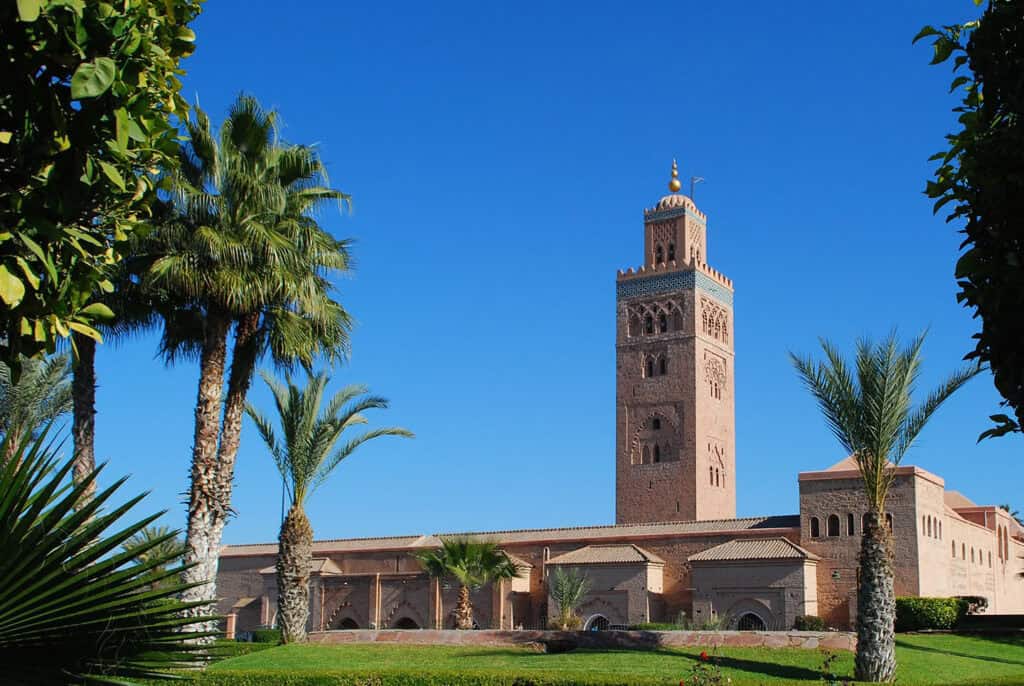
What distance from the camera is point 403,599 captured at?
39188mm

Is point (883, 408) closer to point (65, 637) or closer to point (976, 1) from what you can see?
point (976, 1)

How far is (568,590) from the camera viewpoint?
1341 inches

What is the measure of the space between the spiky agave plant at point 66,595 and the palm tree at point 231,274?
33.2 ft

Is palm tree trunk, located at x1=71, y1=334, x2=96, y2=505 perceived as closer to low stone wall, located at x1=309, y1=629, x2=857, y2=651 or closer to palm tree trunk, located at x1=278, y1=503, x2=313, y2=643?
palm tree trunk, located at x1=278, y1=503, x2=313, y2=643

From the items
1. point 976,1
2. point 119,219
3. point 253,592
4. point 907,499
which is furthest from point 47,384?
point 253,592

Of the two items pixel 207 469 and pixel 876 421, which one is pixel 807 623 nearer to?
pixel 876 421

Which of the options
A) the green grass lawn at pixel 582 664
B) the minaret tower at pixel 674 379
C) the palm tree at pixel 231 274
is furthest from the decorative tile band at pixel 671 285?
the palm tree at pixel 231 274

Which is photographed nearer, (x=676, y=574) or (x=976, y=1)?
(x=976, y=1)

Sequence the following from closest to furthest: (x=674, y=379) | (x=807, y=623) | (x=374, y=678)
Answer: (x=374, y=678), (x=807, y=623), (x=674, y=379)

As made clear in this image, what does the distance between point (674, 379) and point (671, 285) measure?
173 inches

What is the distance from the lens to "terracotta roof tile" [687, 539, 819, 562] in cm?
3272

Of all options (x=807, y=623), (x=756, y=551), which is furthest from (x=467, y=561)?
(x=807, y=623)

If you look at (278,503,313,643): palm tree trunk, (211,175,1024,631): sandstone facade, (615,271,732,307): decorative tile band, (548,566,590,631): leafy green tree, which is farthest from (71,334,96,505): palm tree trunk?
(615,271,732,307): decorative tile band

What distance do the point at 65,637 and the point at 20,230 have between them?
6.29 ft
